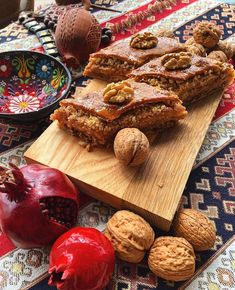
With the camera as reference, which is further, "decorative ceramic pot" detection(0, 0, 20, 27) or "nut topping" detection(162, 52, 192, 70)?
"decorative ceramic pot" detection(0, 0, 20, 27)

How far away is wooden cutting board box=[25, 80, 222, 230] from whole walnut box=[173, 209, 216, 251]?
3 cm

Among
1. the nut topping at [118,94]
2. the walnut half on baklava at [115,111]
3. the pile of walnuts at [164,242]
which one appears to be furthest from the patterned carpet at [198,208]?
the nut topping at [118,94]

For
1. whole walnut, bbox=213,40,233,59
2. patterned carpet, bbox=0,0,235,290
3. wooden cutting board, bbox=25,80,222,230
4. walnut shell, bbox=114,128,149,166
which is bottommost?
patterned carpet, bbox=0,0,235,290

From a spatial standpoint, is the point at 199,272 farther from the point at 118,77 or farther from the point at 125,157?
the point at 118,77

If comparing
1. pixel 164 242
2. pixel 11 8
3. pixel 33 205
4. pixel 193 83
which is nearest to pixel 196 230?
pixel 164 242

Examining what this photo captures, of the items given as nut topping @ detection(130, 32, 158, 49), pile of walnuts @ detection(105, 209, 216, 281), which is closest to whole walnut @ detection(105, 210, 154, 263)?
pile of walnuts @ detection(105, 209, 216, 281)

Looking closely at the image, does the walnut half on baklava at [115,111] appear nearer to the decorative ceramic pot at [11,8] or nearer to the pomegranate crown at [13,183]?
the pomegranate crown at [13,183]

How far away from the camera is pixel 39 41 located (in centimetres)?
131

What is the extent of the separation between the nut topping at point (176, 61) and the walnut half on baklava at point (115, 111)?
0.11 metres

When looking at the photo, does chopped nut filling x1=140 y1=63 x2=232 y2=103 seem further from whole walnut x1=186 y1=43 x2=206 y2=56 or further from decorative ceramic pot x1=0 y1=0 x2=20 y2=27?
decorative ceramic pot x1=0 y1=0 x2=20 y2=27

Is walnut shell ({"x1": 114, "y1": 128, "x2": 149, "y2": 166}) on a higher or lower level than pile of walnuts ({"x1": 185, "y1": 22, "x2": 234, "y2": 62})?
lower

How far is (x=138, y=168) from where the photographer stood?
2.74ft

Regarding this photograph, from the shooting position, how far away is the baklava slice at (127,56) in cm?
106

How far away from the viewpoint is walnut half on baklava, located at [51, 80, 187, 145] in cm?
85
